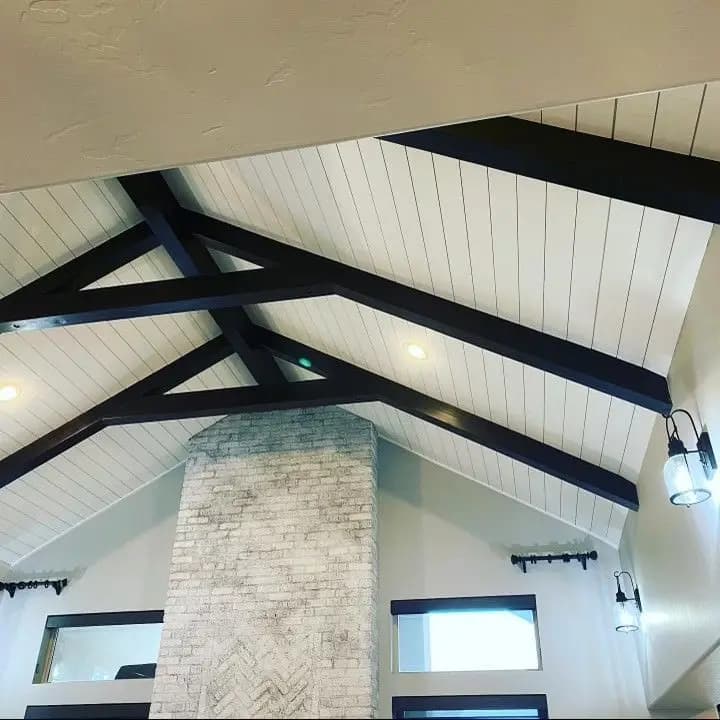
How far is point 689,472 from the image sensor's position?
2668 mm

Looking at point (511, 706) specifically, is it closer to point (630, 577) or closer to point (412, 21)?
point (630, 577)

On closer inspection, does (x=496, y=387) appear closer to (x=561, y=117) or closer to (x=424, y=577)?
(x=424, y=577)

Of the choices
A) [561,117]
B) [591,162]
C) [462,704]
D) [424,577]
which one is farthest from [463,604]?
[561,117]

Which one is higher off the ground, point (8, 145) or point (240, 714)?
point (8, 145)

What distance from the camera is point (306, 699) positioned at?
521 cm

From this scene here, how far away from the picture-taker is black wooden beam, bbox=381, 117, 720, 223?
2307 mm

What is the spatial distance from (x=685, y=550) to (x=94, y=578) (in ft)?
17.6

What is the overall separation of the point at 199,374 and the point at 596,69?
5.54 meters

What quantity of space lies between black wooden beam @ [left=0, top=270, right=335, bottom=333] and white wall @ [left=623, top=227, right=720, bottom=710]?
211 centimetres

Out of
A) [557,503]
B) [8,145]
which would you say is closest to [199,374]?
[557,503]

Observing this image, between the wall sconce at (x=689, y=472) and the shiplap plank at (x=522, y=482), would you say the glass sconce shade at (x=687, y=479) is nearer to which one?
the wall sconce at (x=689, y=472)

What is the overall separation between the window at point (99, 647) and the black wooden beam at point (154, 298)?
10.6 feet

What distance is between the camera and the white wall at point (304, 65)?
1.06 m

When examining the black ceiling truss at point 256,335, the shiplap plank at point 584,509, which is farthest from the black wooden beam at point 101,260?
the shiplap plank at point 584,509
